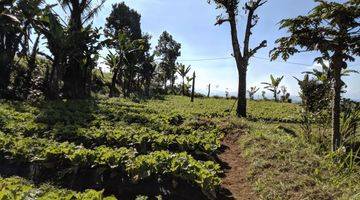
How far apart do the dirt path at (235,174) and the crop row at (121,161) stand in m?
0.66

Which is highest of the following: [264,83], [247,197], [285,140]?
[264,83]

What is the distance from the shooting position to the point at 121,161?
988 centimetres

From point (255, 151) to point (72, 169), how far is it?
5.38 m

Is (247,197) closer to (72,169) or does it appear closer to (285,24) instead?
(72,169)

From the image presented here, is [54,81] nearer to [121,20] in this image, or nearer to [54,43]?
[54,43]

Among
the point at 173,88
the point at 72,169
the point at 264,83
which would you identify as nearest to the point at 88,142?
the point at 72,169

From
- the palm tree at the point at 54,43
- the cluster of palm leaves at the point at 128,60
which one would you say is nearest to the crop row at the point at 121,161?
the palm tree at the point at 54,43

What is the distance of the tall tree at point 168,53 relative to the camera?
57469 mm

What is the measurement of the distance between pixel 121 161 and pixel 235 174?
337 centimetres

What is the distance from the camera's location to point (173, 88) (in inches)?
2176

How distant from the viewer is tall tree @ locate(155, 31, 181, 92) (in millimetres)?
57469

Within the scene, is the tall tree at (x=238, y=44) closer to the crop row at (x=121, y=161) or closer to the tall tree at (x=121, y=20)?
the crop row at (x=121, y=161)

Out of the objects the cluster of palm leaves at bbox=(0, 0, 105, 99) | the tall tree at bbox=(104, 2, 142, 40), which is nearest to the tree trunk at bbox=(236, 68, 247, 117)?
the cluster of palm leaves at bbox=(0, 0, 105, 99)

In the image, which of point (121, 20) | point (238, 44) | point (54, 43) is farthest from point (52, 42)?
point (121, 20)
